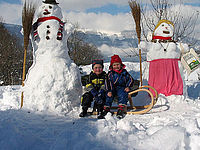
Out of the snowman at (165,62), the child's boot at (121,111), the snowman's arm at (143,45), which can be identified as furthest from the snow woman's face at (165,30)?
the child's boot at (121,111)

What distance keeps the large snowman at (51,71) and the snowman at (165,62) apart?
1.73 m

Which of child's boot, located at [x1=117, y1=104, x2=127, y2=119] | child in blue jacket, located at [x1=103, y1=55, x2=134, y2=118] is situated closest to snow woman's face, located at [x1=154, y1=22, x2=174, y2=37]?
child in blue jacket, located at [x1=103, y1=55, x2=134, y2=118]

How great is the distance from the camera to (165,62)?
4.10 m

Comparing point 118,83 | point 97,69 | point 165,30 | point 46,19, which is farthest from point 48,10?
point 165,30

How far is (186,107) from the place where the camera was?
12.3ft

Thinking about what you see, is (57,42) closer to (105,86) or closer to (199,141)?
(105,86)

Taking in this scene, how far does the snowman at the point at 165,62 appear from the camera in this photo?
4.04m

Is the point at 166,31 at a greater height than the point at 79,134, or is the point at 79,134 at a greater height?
the point at 166,31

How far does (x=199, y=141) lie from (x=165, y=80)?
2360 mm

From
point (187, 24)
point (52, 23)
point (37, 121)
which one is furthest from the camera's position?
point (187, 24)

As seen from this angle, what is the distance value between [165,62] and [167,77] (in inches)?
13.6

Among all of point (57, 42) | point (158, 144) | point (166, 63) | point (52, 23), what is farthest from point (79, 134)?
point (166, 63)

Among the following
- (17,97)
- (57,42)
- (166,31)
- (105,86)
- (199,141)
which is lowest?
(17,97)

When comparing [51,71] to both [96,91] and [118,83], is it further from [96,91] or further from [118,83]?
[118,83]
